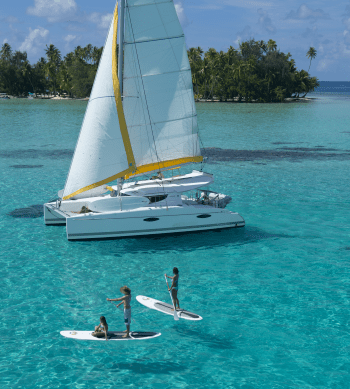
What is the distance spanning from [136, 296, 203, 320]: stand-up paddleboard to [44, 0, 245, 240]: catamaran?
6.59 meters

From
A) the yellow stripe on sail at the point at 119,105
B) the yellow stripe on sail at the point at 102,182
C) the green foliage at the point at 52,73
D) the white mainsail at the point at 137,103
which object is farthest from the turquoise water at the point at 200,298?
the green foliage at the point at 52,73

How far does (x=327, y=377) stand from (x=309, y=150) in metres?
43.7

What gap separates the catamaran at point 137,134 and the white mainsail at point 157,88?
0.05m

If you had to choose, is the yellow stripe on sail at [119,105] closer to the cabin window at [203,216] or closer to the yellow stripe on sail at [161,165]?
the yellow stripe on sail at [161,165]

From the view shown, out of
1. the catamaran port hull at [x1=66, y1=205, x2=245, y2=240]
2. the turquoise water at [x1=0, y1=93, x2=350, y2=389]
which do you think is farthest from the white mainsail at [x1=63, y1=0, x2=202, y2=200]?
the turquoise water at [x1=0, y1=93, x2=350, y2=389]

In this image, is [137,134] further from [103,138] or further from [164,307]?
[164,307]

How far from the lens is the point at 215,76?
14900cm

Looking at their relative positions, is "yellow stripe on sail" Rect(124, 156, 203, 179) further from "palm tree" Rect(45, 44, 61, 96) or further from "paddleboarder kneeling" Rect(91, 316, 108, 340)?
"palm tree" Rect(45, 44, 61, 96)

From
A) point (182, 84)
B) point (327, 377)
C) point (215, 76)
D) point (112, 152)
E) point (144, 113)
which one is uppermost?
point (215, 76)

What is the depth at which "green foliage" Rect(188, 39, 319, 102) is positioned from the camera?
484 ft

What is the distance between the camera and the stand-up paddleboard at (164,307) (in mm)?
14617

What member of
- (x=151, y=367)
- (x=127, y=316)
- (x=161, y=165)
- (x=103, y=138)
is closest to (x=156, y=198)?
(x=161, y=165)

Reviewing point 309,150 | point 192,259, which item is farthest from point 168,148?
point 309,150

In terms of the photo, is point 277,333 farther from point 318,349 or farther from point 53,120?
point 53,120
